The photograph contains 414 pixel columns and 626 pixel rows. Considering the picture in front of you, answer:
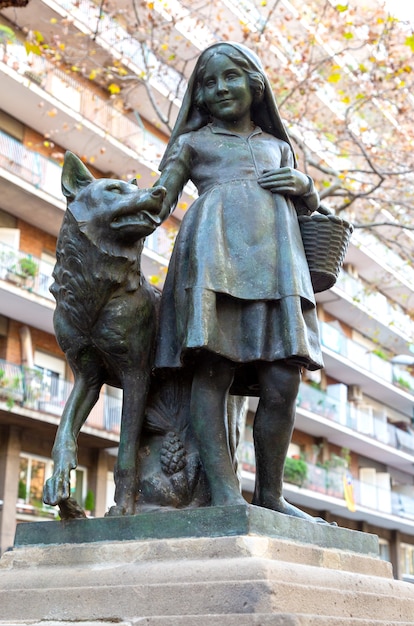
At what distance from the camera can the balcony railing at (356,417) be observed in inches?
1214

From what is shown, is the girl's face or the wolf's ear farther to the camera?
the girl's face

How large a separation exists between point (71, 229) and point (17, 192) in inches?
725

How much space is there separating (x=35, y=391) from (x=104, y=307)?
16925 mm

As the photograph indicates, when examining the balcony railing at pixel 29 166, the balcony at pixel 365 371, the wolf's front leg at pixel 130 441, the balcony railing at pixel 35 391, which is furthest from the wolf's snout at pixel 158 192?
the balcony at pixel 365 371

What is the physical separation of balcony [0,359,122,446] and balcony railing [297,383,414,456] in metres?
8.34

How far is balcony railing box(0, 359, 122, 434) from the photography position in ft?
65.9

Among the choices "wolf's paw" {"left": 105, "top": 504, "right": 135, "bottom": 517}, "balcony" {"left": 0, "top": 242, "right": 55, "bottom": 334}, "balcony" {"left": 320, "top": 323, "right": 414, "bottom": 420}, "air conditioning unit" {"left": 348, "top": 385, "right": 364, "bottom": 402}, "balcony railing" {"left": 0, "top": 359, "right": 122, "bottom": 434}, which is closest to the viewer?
"wolf's paw" {"left": 105, "top": 504, "right": 135, "bottom": 517}

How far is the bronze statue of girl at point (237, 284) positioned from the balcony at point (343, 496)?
67.2 feet

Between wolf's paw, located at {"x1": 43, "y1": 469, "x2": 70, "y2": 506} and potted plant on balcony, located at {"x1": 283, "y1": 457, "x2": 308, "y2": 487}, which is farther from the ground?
potted plant on balcony, located at {"x1": 283, "y1": 457, "x2": 308, "y2": 487}

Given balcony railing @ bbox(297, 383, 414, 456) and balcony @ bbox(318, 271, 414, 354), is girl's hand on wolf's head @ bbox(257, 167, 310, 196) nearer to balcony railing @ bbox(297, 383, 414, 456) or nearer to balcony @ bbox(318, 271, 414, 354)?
balcony railing @ bbox(297, 383, 414, 456)

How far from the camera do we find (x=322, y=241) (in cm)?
446

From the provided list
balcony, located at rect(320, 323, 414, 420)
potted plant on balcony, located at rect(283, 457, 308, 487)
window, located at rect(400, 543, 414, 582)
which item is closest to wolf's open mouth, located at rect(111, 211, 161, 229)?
potted plant on balcony, located at rect(283, 457, 308, 487)

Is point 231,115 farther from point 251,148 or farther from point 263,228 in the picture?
point 263,228

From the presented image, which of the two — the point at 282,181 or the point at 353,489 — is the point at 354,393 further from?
the point at 282,181
